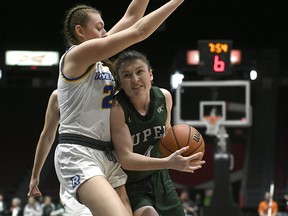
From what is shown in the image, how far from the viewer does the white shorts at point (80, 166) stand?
3848mm

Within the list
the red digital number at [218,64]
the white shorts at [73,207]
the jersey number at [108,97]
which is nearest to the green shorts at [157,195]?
the white shorts at [73,207]

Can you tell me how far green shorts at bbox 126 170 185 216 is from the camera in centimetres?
420

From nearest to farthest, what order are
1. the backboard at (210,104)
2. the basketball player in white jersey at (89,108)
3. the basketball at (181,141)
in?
the basketball player in white jersey at (89,108)
the basketball at (181,141)
the backboard at (210,104)

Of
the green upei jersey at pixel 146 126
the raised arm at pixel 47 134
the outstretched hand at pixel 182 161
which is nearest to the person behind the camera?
the outstretched hand at pixel 182 161

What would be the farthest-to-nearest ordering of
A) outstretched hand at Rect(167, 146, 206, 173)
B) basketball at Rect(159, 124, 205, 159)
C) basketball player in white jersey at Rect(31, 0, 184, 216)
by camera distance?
1. basketball at Rect(159, 124, 205, 159)
2. basketball player in white jersey at Rect(31, 0, 184, 216)
3. outstretched hand at Rect(167, 146, 206, 173)

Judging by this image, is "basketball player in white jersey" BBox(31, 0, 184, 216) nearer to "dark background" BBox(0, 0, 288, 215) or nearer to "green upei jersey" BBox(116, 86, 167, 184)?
"green upei jersey" BBox(116, 86, 167, 184)

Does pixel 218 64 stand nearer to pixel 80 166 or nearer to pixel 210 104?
pixel 210 104

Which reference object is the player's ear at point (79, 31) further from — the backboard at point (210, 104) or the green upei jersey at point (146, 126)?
the backboard at point (210, 104)

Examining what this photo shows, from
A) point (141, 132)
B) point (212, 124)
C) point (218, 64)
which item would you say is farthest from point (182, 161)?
point (212, 124)

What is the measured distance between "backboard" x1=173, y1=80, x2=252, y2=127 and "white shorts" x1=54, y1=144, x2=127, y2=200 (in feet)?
33.5

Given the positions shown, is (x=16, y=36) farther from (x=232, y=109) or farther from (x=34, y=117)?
(x=232, y=109)

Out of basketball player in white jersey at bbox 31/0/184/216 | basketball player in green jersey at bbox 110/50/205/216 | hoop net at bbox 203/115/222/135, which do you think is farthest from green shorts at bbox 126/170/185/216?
hoop net at bbox 203/115/222/135

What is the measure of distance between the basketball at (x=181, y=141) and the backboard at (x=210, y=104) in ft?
33.6

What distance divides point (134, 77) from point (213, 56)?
8647mm
